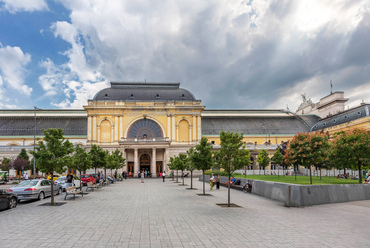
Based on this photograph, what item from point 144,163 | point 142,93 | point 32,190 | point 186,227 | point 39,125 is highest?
point 142,93

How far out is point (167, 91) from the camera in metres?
70.5

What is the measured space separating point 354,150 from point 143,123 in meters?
47.6

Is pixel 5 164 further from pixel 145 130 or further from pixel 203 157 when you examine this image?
pixel 203 157

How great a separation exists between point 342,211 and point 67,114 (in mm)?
77310

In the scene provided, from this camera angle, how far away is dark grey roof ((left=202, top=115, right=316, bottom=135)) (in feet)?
258

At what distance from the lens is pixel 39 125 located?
248 ft

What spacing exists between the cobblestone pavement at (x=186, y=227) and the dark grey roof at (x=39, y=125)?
61.6 meters

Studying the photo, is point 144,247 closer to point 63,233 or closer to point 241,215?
point 63,233

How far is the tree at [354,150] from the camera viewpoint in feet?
87.5

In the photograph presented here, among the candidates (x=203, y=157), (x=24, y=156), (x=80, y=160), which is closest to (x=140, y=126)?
(x=24, y=156)

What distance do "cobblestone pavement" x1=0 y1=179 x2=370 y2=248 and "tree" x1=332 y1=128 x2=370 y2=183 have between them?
10.9m

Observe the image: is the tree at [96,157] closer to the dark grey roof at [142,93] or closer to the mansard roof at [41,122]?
the dark grey roof at [142,93]

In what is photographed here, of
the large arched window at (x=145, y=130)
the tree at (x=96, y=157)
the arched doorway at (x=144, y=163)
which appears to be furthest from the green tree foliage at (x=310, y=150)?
the arched doorway at (x=144, y=163)

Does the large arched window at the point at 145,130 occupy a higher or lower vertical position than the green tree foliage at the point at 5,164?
higher
